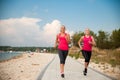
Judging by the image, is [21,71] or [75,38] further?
[75,38]

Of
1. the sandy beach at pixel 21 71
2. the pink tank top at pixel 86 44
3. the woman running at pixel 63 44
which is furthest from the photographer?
the sandy beach at pixel 21 71

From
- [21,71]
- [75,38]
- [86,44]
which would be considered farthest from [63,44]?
[75,38]

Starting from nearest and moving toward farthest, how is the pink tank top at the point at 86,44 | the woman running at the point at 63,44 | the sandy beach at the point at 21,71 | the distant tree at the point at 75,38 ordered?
the woman running at the point at 63,44 < the pink tank top at the point at 86,44 < the sandy beach at the point at 21,71 < the distant tree at the point at 75,38

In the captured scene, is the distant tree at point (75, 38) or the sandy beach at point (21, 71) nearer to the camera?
the sandy beach at point (21, 71)

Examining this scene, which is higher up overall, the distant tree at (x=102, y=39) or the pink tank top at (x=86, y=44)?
the distant tree at (x=102, y=39)

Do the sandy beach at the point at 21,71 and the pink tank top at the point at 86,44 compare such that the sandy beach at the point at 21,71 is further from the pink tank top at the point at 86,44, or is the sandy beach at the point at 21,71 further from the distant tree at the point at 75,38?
the distant tree at the point at 75,38

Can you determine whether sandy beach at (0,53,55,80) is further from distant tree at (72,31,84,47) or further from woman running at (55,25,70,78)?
distant tree at (72,31,84,47)

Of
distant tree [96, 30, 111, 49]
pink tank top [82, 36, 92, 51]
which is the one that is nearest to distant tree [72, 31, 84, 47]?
distant tree [96, 30, 111, 49]

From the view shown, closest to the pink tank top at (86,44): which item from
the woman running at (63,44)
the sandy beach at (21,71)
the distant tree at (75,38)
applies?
the woman running at (63,44)

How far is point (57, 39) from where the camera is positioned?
37.7 feet

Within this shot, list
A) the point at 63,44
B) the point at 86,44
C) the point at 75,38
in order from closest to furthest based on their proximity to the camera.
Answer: the point at 63,44
the point at 86,44
the point at 75,38

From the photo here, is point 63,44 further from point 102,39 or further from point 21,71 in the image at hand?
point 102,39

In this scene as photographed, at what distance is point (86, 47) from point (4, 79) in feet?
11.7

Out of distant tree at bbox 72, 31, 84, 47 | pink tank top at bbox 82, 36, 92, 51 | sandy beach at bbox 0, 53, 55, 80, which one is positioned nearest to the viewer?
pink tank top at bbox 82, 36, 92, 51
